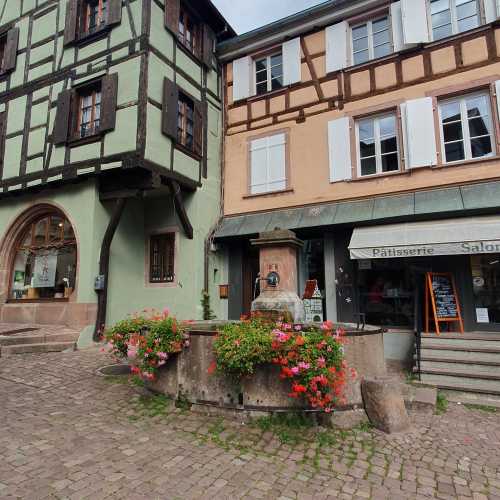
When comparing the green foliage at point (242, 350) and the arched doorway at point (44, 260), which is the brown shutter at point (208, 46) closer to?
the arched doorway at point (44, 260)

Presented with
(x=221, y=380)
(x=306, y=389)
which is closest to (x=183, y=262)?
(x=221, y=380)

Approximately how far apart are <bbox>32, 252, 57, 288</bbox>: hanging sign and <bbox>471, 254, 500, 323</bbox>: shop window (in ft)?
32.4

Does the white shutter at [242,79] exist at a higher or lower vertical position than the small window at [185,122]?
higher

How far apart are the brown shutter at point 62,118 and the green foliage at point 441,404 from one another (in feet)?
30.8

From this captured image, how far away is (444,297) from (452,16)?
20.7ft

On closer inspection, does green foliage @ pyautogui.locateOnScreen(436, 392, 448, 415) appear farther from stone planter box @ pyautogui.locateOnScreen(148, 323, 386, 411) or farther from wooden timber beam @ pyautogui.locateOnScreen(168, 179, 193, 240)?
wooden timber beam @ pyautogui.locateOnScreen(168, 179, 193, 240)

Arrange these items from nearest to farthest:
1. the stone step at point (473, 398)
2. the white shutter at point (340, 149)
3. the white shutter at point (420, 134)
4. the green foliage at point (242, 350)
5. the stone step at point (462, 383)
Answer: the green foliage at point (242, 350)
the stone step at point (473, 398)
the stone step at point (462, 383)
the white shutter at point (420, 134)
the white shutter at point (340, 149)

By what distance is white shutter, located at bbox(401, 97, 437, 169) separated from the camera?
26.3 ft

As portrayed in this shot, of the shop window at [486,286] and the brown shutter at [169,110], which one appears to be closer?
the shop window at [486,286]

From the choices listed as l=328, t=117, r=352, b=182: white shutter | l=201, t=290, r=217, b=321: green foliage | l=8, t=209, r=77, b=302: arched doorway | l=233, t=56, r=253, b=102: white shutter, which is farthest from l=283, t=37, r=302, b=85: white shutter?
l=8, t=209, r=77, b=302: arched doorway

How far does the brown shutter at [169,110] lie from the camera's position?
28.3 ft

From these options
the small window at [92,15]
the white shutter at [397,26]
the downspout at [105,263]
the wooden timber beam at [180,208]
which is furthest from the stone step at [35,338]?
the white shutter at [397,26]

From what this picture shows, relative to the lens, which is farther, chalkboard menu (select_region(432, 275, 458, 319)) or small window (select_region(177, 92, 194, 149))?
small window (select_region(177, 92, 194, 149))

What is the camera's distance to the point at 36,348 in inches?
292
